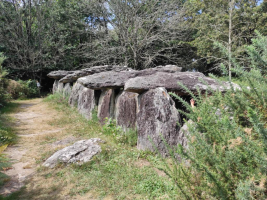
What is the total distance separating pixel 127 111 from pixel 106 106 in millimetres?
1300

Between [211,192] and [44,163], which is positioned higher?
[211,192]

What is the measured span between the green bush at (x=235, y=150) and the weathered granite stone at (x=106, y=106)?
453 centimetres

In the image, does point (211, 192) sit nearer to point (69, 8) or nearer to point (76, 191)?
point (76, 191)

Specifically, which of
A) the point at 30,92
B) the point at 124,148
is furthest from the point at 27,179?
the point at 30,92

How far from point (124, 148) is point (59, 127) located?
9.68 ft

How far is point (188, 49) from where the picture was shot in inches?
680

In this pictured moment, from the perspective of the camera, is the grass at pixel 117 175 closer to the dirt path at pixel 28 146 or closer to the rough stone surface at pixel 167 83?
the dirt path at pixel 28 146

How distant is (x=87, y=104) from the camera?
758 centimetres

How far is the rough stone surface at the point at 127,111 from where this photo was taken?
5090 millimetres

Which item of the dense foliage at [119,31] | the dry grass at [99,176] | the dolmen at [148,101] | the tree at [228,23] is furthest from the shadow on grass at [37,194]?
the tree at [228,23]

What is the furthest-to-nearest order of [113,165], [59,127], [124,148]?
1. [59,127]
2. [124,148]
3. [113,165]

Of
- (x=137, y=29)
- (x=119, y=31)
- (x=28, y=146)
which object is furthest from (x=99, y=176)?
(x=119, y=31)

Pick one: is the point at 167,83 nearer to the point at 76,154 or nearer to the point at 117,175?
the point at 117,175

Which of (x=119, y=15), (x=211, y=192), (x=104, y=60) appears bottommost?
(x=211, y=192)
